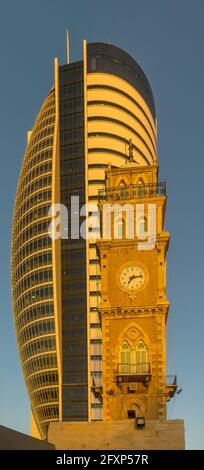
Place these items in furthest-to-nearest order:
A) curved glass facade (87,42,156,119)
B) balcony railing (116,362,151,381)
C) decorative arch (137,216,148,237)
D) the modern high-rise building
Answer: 1. curved glass facade (87,42,156,119)
2. the modern high-rise building
3. decorative arch (137,216,148,237)
4. balcony railing (116,362,151,381)

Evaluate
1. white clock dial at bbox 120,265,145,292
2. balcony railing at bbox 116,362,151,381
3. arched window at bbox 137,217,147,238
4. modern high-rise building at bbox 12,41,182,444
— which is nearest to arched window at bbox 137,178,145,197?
arched window at bbox 137,217,147,238

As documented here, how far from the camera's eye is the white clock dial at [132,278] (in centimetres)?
5762

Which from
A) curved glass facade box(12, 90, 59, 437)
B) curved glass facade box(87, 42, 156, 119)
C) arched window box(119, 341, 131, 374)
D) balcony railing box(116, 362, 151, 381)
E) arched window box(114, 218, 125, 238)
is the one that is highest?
curved glass facade box(87, 42, 156, 119)

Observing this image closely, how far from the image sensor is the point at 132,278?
190 feet

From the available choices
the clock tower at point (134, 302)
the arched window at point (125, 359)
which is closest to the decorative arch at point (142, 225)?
the clock tower at point (134, 302)

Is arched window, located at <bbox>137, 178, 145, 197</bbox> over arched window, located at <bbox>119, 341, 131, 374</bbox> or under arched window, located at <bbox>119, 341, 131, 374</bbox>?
over

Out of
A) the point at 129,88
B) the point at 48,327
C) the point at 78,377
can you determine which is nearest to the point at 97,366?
the point at 78,377

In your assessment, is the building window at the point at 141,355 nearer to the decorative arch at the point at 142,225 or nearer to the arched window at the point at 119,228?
the arched window at the point at 119,228

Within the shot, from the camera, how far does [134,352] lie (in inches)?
Answer: 2207

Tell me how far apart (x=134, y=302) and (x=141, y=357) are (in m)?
4.87

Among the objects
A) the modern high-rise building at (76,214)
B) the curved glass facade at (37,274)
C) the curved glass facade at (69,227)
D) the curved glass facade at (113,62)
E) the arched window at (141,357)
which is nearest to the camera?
the arched window at (141,357)

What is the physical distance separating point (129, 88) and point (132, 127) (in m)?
12.5

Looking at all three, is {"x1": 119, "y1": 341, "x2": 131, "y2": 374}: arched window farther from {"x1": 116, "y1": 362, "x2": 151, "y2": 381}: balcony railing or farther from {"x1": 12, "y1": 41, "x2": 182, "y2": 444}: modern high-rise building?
{"x1": 12, "y1": 41, "x2": 182, "y2": 444}: modern high-rise building

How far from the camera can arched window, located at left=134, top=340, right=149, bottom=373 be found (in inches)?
2178
